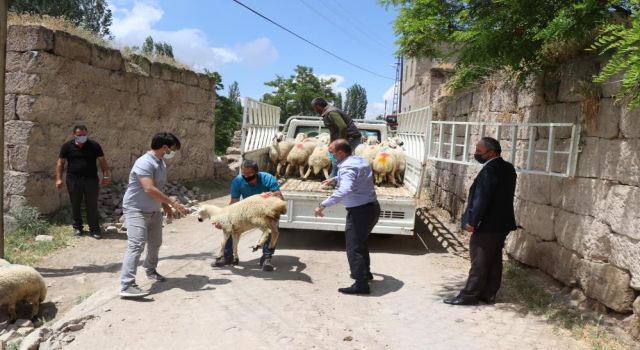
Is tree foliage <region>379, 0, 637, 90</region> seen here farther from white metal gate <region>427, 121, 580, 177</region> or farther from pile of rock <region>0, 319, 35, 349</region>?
pile of rock <region>0, 319, 35, 349</region>

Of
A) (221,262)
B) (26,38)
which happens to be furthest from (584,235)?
(26,38)

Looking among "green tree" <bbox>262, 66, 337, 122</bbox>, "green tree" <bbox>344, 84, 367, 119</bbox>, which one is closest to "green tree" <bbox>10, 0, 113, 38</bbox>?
"green tree" <bbox>262, 66, 337, 122</bbox>

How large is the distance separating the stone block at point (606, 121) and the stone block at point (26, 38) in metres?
7.72

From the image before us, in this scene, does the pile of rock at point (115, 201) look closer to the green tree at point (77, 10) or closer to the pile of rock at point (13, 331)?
the pile of rock at point (13, 331)

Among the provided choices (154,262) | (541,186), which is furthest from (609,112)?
(154,262)

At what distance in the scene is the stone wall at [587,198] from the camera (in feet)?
12.5

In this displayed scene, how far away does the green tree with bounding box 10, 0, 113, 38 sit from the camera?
2385cm

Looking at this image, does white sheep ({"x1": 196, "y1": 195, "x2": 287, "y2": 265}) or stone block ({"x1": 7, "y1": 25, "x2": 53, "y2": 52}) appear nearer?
white sheep ({"x1": 196, "y1": 195, "x2": 287, "y2": 265})

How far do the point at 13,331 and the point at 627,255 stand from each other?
17.5ft

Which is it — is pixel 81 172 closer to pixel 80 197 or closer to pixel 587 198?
pixel 80 197

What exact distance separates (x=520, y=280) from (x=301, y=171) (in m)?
4.07

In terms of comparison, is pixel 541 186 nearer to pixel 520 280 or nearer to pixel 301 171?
pixel 520 280

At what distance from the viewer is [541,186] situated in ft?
17.6

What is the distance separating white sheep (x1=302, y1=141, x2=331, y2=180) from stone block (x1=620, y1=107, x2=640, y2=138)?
4.45 metres
